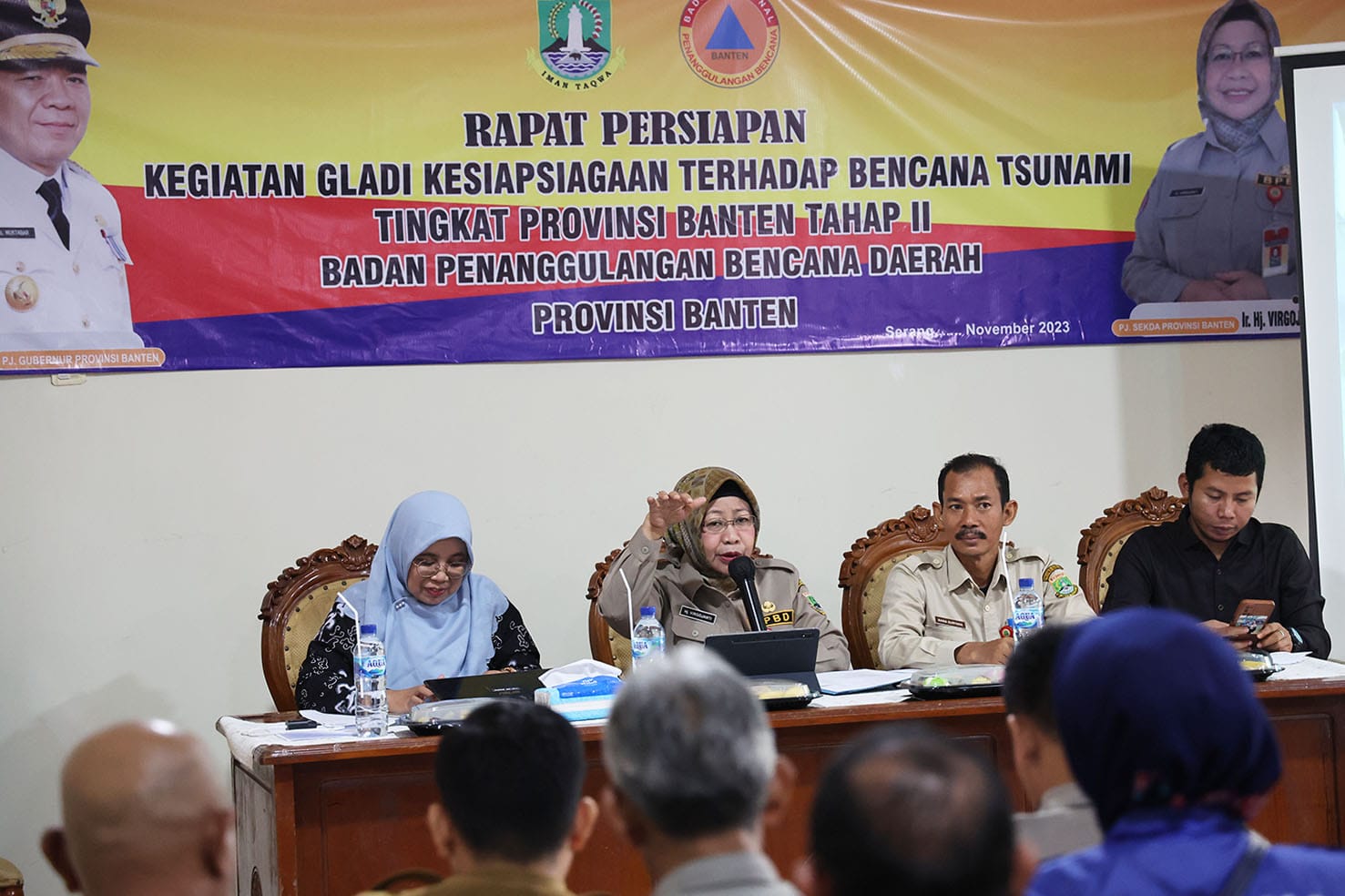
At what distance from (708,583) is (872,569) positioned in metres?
0.50

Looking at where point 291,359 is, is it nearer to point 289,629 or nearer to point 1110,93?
point 289,629

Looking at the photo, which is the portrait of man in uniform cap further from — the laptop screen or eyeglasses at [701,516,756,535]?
the laptop screen

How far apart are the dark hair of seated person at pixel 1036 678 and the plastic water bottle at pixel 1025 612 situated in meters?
1.43

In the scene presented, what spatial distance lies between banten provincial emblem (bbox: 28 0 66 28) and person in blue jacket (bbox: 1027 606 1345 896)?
3.77 m

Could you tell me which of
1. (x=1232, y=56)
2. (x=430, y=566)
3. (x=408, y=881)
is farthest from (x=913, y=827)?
(x=1232, y=56)

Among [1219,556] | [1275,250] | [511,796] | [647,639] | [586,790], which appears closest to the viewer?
[511,796]

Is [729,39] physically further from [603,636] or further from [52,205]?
[52,205]

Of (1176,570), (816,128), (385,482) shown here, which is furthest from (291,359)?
(1176,570)

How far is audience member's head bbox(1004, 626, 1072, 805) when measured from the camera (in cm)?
159

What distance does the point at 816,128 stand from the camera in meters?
4.40

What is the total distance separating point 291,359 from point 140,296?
1.49 ft

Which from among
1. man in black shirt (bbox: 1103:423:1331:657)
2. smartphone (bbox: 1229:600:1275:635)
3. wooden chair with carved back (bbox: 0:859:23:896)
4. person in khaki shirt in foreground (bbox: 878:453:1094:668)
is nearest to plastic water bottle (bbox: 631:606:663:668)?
person in khaki shirt in foreground (bbox: 878:453:1094:668)

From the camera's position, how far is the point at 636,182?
171 inches

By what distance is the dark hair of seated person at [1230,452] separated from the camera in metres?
3.45
